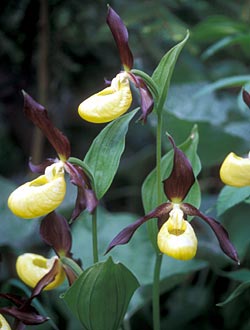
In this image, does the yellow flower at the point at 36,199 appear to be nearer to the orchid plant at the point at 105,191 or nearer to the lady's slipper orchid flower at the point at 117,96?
the orchid plant at the point at 105,191

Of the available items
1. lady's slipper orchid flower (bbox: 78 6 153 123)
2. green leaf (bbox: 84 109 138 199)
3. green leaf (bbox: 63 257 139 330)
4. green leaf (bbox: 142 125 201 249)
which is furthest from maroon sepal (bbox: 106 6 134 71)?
green leaf (bbox: 63 257 139 330)

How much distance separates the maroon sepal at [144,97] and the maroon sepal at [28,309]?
12.8 inches

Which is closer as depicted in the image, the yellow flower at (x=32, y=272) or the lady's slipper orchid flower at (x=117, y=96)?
the lady's slipper orchid flower at (x=117, y=96)

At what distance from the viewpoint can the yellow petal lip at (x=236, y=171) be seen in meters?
0.82

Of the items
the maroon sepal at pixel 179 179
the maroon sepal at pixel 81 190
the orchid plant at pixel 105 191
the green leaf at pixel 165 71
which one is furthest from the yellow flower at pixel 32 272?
the green leaf at pixel 165 71

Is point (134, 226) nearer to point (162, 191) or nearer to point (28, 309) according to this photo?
point (162, 191)

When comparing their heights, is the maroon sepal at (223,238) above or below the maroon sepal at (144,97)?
below

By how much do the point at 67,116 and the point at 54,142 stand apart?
137 cm

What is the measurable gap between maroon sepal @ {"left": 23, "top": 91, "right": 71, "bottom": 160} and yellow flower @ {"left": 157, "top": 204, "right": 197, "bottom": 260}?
0.20 metres

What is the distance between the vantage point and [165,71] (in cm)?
90

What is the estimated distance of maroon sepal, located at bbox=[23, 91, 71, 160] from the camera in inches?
34.6

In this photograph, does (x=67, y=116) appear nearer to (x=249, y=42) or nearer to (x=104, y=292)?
(x=249, y=42)

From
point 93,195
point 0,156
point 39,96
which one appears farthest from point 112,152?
point 0,156

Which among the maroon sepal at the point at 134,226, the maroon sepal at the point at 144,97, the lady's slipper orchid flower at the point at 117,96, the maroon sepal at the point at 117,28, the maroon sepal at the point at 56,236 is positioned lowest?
the maroon sepal at the point at 56,236
